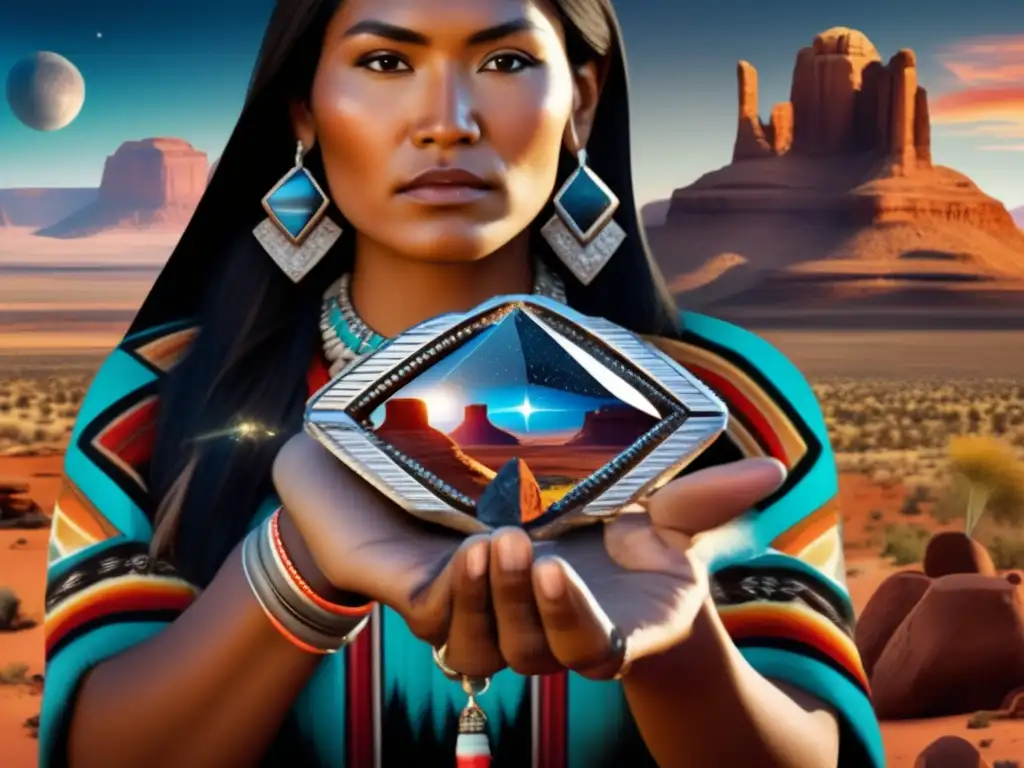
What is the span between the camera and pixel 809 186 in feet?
93.7

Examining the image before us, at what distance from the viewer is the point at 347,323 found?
1.90 meters

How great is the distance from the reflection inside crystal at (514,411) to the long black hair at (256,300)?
1.72 feet

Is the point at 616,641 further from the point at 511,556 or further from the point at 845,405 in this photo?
the point at 845,405

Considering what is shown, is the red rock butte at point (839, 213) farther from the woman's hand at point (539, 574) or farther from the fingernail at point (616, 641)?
the fingernail at point (616, 641)

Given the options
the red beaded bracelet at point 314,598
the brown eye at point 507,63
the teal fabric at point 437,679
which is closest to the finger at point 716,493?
the red beaded bracelet at point 314,598

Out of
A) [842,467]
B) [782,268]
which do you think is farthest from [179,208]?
[842,467]

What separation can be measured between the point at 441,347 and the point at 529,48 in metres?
0.50

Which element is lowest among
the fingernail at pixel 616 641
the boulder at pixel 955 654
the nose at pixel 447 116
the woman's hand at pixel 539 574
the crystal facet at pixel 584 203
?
the boulder at pixel 955 654

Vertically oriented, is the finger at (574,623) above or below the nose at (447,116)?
below

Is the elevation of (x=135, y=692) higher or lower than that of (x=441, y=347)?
lower

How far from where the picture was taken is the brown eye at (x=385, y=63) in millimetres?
1710

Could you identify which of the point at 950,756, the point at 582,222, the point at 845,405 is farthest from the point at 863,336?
the point at 582,222

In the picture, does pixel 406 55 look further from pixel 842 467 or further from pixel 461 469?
pixel 842 467

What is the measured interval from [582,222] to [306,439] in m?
0.62
